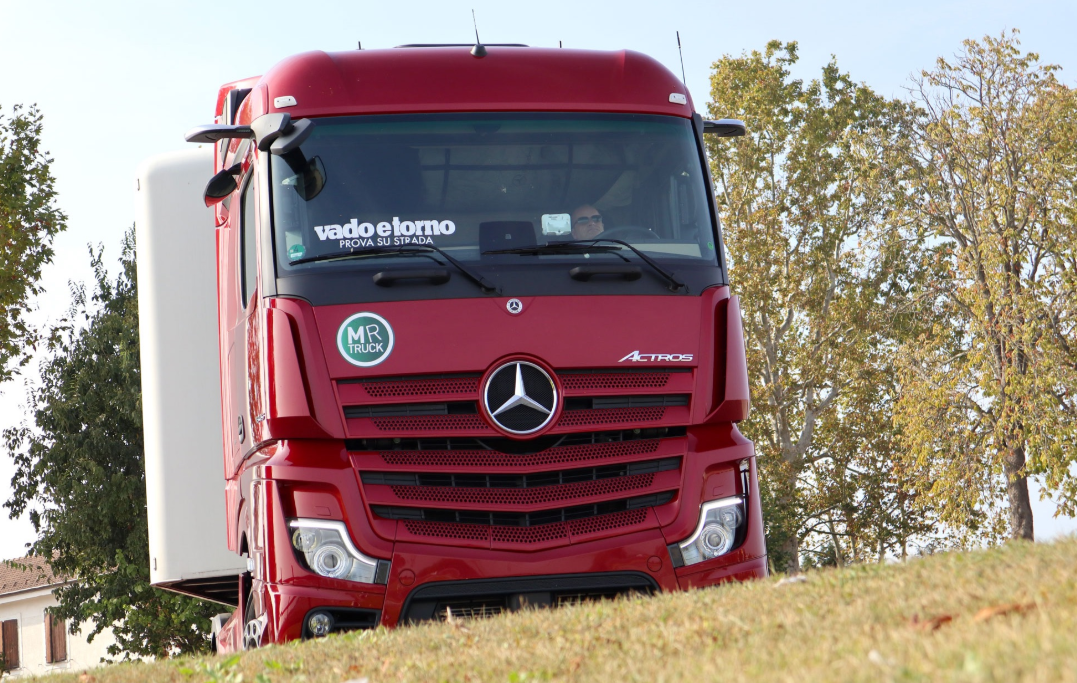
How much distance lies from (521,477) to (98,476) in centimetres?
2498

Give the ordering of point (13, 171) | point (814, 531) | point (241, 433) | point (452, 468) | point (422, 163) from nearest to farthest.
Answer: point (452, 468)
point (422, 163)
point (241, 433)
point (13, 171)
point (814, 531)

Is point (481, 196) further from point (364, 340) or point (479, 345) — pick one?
point (364, 340)

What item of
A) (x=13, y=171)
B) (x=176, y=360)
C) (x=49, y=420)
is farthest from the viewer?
(x=49, y=420)

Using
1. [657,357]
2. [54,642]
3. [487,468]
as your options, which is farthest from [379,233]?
[54,642]

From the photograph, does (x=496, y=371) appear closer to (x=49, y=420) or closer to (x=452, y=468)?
(x=452, y=468)

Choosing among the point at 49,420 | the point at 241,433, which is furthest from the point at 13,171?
the point at 241,433

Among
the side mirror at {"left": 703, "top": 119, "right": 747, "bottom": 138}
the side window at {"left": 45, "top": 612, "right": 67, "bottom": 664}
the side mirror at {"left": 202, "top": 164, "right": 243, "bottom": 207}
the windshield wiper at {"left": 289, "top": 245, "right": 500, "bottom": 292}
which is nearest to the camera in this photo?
the windshield wiper at {"left": 289, "top": 245, "right": 500, "bottom": 292}

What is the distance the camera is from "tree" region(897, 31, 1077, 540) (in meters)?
Answer: 26.3

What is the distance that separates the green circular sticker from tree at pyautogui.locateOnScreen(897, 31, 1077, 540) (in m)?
22.7

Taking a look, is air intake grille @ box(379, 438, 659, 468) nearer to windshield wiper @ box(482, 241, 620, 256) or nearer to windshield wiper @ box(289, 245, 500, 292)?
A: windshield wiper @ box(289, 245, 500, 292)

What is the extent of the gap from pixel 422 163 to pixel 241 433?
6.93 feet

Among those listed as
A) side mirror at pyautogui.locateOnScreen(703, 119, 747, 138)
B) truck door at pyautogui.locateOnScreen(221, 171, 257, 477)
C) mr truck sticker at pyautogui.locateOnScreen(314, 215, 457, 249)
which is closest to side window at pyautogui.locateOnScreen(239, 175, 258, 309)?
truck door at pyautogui.locateOnScreen(221, 171, 257, 477)

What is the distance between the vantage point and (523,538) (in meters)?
6.25

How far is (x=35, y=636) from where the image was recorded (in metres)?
45.3
